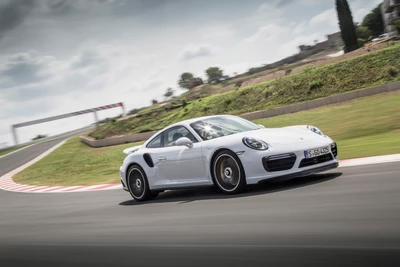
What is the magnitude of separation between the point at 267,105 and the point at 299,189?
24.8 m

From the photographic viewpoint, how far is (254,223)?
17.6 ft

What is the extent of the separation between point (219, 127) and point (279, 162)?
1419 millimetres

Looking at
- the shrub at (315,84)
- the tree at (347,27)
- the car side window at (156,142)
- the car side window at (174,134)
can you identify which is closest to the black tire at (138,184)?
the car side window at (156,142)

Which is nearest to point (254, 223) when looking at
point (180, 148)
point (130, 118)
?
point (180, 148)

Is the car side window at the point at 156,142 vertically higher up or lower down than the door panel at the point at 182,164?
higher up

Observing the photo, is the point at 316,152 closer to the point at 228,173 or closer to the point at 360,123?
the point at 228,173

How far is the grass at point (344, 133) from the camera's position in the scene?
458 inches

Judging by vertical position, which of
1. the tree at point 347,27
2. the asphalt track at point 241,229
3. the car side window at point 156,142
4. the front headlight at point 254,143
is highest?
the tree at point 347,27

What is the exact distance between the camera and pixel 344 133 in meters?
15.6

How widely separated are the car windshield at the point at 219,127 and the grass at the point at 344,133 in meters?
2.87

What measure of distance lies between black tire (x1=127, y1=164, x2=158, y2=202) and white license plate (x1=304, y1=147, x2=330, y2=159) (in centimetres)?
302

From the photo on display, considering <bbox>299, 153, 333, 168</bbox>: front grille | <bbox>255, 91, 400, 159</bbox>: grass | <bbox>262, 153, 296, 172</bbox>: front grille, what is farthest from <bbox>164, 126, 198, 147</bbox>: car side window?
<bbox>255, 91, 400, 159</bbox>: grass

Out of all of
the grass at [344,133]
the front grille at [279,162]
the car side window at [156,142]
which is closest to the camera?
the front grille at [279,162]

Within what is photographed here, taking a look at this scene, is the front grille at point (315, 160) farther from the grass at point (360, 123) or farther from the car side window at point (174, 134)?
the grass at point (360, 123)
